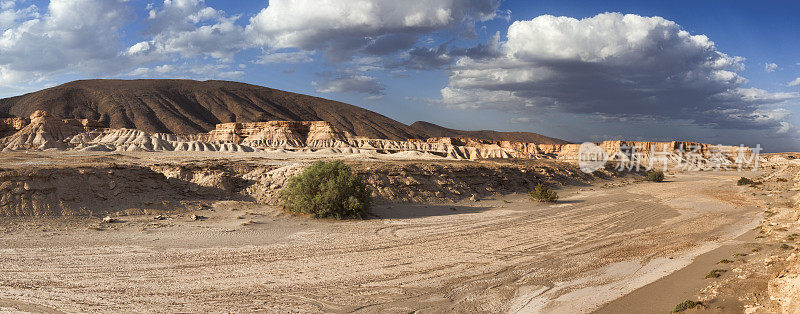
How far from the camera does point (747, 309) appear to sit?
739cm

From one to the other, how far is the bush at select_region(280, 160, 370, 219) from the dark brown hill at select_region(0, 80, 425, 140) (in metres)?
106

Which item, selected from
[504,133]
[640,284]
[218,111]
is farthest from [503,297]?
[504,133]

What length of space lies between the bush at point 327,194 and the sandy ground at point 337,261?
0.75 metres

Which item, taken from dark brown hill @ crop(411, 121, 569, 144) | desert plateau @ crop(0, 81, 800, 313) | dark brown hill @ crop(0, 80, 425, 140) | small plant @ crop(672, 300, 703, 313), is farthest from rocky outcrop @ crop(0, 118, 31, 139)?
dark brown hill @ crop(411, 121, 569, 144)

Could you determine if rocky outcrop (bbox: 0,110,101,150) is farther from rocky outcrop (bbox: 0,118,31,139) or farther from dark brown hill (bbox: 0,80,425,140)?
dark brown hill (bbox: 0,80,425,140)

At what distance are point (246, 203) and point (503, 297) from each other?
14574mm

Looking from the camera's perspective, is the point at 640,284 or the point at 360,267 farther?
the point at 360,267

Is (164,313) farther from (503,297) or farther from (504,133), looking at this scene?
(504,133)

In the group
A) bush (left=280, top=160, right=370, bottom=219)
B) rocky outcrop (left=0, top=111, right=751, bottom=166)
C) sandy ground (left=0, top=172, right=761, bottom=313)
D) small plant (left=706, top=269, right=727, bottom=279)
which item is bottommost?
sandy ground (left=0, top=172, right=761, bottom=313)

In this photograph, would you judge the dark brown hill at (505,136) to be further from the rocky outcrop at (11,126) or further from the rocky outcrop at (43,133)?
the rocky outcrop at (11,126)

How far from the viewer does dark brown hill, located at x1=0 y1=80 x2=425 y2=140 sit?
11312cm

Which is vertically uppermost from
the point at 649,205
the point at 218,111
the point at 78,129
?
the point at 218,111

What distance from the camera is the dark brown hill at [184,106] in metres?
113
